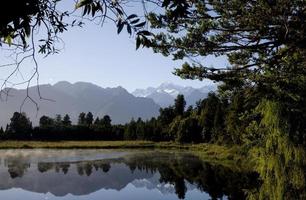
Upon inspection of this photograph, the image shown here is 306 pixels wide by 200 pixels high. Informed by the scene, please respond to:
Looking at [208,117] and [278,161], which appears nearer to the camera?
[278,161]

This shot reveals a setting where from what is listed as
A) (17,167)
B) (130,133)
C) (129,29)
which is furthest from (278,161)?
(130,133)

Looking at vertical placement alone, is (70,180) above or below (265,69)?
below

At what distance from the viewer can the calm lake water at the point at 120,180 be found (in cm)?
3634

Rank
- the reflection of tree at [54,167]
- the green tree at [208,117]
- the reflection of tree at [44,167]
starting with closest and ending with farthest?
the reflection of tree at [54,167]
the reflection of tree at [44,167]
the green tree at [208,117]

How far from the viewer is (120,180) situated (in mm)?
43656

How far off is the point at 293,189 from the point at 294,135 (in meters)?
1.77

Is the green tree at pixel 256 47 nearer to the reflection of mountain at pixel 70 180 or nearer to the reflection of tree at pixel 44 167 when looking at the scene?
the reflection of mountain at pixel 70 180

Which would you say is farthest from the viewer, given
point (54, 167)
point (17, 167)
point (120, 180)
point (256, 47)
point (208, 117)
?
point (208, 117)

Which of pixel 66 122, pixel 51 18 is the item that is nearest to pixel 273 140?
pixel 51 18

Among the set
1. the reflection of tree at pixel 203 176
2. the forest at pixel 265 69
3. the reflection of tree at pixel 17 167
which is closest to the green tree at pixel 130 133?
the reflection of tree at pixel 203 176

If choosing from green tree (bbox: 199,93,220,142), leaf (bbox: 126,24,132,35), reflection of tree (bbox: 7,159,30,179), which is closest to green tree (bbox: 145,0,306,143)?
leaf (bbox: 126,24,132,35)

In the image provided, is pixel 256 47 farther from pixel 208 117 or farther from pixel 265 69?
pixel 208 117

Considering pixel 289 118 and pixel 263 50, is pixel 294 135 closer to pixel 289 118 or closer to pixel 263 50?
pixel 289 118

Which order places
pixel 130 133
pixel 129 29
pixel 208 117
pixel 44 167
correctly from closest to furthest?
pixel 129 29 → pixel 44 167 → pixel 208 117 → pixel 130 133
